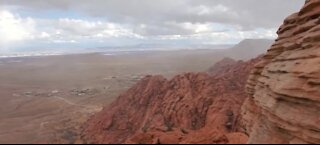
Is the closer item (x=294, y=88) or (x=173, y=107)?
(x=294, y=88)

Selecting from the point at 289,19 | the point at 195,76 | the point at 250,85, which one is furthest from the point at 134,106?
the point at 289,19

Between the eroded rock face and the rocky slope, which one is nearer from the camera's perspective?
the eroded rock face

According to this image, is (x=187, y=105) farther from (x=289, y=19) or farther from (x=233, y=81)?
(x=289, y=19)

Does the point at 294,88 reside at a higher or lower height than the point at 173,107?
higher

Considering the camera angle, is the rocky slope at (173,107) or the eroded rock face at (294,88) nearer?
the eroded rock face at (294,88)

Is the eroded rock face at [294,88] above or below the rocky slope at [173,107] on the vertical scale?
above
